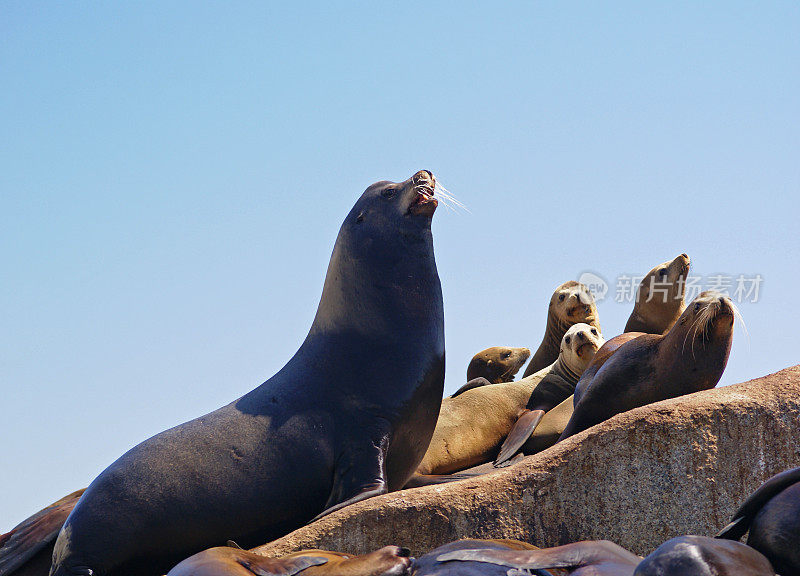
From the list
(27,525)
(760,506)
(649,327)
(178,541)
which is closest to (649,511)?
(760,506)

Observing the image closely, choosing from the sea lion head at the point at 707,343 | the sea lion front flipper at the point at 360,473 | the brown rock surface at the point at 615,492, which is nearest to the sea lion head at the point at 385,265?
the sea lion front flipper at the point at 360,473

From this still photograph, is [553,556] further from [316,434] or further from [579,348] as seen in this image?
[579,348]

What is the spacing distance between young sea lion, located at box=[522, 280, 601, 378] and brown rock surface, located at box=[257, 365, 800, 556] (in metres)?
6.56

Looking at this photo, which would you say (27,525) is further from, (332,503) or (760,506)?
(760,506)

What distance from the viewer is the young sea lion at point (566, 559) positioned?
3.05 meters

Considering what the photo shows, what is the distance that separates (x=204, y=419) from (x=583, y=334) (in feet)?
16.2

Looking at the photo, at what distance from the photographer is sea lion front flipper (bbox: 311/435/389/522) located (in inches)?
191

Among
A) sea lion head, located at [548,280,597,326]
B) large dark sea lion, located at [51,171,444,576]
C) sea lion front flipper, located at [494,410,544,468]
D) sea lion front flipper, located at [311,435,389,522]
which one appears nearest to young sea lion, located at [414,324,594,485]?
sea lion front flipper, located at [494,410,544,468]

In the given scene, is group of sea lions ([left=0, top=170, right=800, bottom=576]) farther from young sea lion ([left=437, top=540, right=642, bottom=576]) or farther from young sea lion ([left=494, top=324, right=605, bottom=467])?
young sea lion ([left=494, top=324, right=605, bottom=467])

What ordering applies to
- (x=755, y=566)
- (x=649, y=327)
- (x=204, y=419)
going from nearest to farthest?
(x=755, y=566) → (x=204, y=419) → (x=649, y=327)

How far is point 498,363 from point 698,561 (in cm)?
856

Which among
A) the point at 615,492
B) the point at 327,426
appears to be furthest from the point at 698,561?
the point at 327,426

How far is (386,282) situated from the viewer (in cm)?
544

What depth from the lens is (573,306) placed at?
11.0 metres
